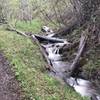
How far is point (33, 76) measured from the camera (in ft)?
39.9

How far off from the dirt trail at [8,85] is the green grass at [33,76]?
232 mm

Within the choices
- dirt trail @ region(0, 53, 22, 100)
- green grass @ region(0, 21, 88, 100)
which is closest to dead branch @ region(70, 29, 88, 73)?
green grass @ region(0, 21, 88, 100)

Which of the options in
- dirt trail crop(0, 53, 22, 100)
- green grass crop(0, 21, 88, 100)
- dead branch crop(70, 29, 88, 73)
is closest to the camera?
dirt trail crop(0, 53, 22, 100)

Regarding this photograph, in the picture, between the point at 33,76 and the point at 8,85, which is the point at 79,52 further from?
the point at 8,85

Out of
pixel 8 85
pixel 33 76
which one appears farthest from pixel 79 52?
pixel 8 85

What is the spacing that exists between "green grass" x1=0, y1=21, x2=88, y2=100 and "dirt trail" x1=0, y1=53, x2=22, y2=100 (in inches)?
9.1

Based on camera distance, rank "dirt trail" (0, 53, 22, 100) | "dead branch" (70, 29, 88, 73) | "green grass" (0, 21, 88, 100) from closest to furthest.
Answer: "dirt trail" (0, 53, 22, 100) < "green grass" (0, 21, 88, 100) < "dead branch" (70, 29, 88, 73)

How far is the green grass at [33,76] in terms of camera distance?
10.4m

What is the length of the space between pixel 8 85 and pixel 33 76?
150 centimetres

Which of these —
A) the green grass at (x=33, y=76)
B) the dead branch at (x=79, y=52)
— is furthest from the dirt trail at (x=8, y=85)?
the dead branch at (x=79, y=52)

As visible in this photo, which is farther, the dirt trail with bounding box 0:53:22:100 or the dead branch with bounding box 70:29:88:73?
the dead branch with bounding box 70:29:88:73

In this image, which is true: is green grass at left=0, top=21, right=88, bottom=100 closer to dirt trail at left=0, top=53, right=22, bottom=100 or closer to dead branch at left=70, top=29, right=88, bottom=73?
dirt trail at left=0, top=53, right=22, bottom=100

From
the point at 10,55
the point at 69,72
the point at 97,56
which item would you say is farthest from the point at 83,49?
the point at 10,55

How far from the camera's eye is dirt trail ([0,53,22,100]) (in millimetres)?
9969
